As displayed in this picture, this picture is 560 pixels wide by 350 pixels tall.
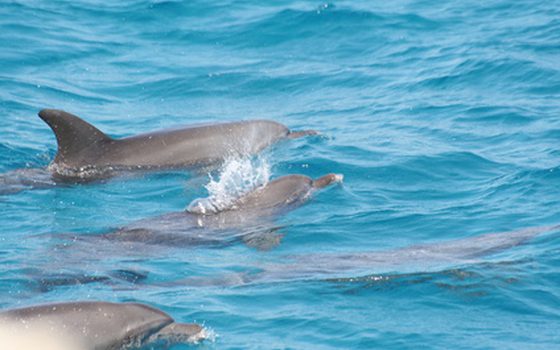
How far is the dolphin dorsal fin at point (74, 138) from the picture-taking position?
14.2m

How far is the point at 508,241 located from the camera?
11.8 metres

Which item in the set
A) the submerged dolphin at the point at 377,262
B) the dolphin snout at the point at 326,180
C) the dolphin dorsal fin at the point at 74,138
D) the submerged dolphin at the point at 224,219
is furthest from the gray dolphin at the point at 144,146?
the submerged dolphin at the point at 377,262

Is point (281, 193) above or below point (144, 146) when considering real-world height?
below

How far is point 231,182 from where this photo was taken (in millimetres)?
14039

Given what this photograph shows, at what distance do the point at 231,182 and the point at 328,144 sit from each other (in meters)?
2.60

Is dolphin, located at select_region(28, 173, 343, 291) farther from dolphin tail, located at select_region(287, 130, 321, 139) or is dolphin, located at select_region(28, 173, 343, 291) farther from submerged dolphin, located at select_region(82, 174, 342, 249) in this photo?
dolphin tail, located at select_region(287, 130, 321, 139)

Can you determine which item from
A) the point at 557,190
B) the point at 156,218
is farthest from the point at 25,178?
the point at 557,190

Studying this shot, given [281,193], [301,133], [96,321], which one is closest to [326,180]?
[281,193]

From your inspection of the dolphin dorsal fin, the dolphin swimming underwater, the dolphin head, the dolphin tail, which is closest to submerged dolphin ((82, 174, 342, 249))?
the dolphin head

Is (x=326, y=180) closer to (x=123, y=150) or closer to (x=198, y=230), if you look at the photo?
(x=198, y=230)

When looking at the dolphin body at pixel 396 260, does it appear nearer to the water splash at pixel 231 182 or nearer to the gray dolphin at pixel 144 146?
the water splash at pixel 231 182

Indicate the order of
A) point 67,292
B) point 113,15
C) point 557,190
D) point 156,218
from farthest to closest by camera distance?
point 113,15, point 557,190, point 156,218, point 67,292

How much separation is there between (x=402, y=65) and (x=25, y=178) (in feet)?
27.9

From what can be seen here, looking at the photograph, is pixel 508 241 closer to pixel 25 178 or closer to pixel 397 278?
pixel 397 278
